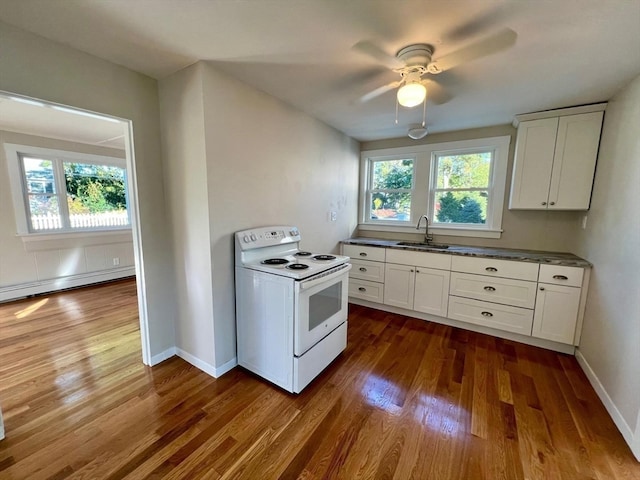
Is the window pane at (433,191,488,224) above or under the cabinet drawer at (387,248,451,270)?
above

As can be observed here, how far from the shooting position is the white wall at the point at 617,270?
161 cm

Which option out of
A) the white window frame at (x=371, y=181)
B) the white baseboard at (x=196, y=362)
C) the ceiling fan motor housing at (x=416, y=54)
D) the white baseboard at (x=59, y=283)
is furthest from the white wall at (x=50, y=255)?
the ceiling fan motor housing at (x=416, y=54)

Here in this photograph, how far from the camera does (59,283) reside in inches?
156

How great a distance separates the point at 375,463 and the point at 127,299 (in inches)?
150


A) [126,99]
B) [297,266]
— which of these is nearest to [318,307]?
[297,266]

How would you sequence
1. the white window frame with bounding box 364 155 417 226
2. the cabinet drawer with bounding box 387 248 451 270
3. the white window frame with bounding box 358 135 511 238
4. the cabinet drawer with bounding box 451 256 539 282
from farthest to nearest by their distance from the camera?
the white window frame with bounding box 364 155 417 226 → the white window frame with bounding box 358 135 511 238 → the cabinet drawer with bounding box 387 248 451 270 → the cabinet drawer with bounding box 451 256 539 282

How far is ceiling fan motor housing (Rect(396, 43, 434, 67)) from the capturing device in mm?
1538

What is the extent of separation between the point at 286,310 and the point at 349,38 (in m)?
1.73

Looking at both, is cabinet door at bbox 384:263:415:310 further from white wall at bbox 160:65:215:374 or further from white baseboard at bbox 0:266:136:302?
white baseboard at bbox 0:266:136:302

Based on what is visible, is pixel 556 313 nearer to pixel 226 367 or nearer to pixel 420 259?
pixel 420 259

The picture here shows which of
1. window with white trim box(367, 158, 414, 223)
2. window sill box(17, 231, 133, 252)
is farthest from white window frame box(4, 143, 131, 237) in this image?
window with white trim box(367, 158, 414, 223)

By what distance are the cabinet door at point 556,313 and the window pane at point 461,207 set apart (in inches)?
43.1

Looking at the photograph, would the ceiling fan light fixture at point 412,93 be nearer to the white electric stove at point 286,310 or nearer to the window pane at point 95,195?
the white electric stove at point 286,310

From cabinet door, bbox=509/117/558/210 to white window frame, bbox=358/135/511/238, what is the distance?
329mm
